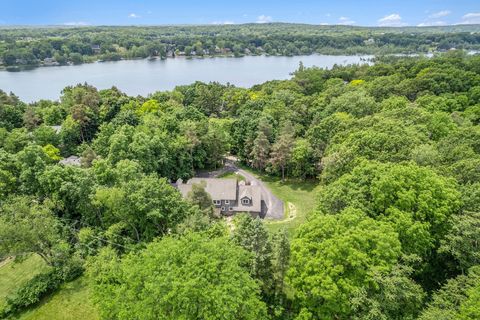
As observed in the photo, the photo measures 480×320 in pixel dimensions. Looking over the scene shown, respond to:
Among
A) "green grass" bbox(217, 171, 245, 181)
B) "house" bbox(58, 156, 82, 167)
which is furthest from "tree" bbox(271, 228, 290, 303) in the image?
"house" bbox(58, 156, 82, 167)

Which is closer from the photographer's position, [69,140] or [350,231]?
[350,231]

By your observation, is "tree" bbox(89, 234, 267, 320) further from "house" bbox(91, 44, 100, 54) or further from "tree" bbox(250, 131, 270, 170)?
"house" bbox(91, 44, 100, 54)

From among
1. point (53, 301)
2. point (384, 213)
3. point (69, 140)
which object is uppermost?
point (384, 213)

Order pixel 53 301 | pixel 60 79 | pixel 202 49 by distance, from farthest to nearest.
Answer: pixel 202 49, pixel 60 79, pixel 53 301

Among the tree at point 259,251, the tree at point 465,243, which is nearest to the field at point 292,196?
the tree at point 259,251

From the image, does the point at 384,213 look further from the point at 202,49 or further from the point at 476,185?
the point at 202,49

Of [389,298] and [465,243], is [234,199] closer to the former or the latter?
[389,298]

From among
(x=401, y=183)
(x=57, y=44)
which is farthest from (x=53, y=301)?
(x=57, y=44)

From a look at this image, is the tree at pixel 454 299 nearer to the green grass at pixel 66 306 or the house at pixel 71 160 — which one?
the green grass at pixel 66 306
